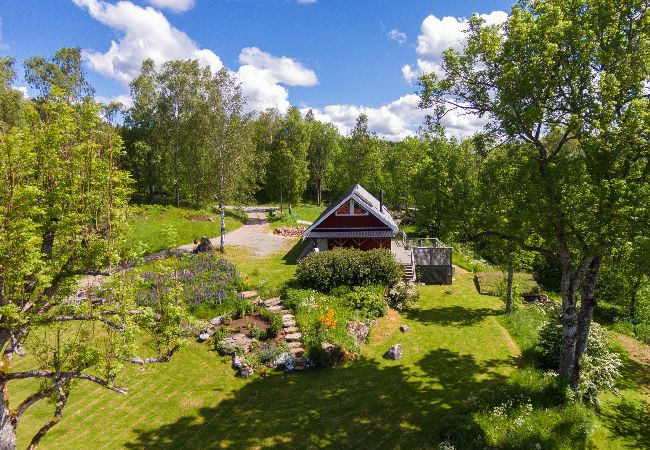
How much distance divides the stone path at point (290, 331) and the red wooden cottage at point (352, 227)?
9.88 meters

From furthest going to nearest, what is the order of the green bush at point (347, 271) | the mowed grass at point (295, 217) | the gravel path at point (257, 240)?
the mowed grass at point (295, 217) → the gravel path at point (257, 240) → the green bush at point (347, 271)

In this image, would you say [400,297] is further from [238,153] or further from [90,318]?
[238,153]

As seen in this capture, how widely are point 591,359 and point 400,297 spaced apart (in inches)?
398

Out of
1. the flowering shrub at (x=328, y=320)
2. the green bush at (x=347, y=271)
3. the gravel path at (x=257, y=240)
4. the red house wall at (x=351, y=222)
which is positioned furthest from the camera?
the gravel path at (x=257, y=240)

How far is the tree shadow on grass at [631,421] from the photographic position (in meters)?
12.6

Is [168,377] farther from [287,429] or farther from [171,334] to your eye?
[171,334]

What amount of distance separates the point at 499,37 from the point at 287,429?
595 inches

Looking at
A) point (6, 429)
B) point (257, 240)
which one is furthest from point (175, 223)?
point (6, 429)

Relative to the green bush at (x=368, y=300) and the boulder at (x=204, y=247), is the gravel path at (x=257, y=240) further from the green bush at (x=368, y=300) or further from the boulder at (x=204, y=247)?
the green bush at (x=368, y=300)

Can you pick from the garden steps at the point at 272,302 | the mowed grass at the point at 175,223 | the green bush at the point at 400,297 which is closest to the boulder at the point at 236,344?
the garden steps at the point at 272,302

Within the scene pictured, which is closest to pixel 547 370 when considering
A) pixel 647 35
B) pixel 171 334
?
pixel 647 35

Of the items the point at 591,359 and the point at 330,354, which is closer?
the point at 591,359

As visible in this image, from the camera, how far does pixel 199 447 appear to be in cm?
1180

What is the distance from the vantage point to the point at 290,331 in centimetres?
1862
